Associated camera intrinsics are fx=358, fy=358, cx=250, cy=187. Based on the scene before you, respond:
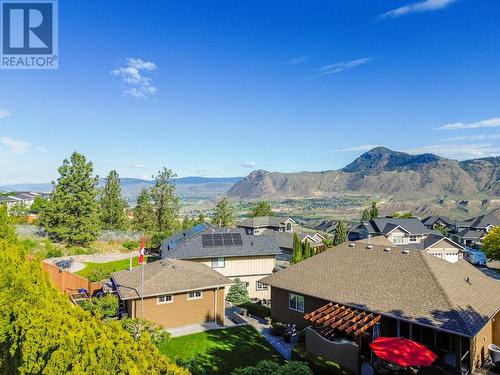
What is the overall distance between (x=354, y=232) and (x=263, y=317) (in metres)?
57.3

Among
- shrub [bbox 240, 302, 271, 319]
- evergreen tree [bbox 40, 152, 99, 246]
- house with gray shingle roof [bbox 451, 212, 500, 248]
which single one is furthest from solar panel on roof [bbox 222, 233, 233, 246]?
house with gray shingle roof [bbox 451, 212, 500, 248]

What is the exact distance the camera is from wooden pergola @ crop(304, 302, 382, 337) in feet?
53.2

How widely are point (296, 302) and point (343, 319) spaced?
523 cm

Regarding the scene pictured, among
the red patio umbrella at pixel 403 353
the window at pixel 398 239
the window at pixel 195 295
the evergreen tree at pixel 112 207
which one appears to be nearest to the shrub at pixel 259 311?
the window at pixel 195 295

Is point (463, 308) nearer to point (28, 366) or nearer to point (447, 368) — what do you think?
point (447, 368)

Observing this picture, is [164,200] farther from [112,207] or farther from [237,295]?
[237,295]

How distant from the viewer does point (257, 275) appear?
3447cm

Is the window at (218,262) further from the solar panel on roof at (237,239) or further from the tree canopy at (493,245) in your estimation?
the tree canopy at (493,245)

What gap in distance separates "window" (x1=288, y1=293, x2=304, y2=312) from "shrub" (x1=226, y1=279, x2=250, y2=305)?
8754 millimetres

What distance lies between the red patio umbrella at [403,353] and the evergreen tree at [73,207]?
44.7m

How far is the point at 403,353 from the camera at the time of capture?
13.5 m

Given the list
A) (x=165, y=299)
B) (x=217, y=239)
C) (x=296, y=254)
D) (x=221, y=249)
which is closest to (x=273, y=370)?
(x=165, y=299)

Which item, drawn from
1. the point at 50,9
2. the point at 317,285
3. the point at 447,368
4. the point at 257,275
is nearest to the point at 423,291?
the point at 447,368

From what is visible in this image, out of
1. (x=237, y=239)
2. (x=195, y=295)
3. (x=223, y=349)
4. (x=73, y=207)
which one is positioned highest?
(x=73, y=207)
